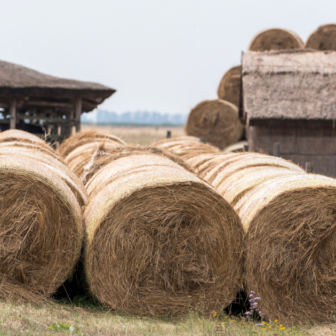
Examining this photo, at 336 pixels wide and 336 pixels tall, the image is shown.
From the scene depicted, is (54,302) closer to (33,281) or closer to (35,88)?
(33,281)

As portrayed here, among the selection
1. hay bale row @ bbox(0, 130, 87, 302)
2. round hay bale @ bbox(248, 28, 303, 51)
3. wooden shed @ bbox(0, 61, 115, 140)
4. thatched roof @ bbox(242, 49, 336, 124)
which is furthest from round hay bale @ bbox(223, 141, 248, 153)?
hay bale row @ bbox(0, 130, 87, 302)

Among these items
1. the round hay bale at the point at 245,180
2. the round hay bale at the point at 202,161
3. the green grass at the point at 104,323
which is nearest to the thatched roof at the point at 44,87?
the round hay bale at the point at 202,161

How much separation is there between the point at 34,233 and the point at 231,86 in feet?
51.7

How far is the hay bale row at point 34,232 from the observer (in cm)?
467

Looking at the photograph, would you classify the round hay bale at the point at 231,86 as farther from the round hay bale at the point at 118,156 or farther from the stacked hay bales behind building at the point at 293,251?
the stacked hay bales behind building at the point at 293,251

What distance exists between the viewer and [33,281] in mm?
4727

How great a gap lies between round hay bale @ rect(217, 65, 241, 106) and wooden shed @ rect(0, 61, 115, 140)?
16.8 ft

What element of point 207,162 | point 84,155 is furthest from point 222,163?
point 84,155

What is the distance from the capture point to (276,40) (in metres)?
19.1

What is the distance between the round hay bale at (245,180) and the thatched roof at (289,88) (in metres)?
5.90

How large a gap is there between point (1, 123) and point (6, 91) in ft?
6.68

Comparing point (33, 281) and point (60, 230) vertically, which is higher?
point (60, 230)

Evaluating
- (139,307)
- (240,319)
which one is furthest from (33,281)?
(240,319)

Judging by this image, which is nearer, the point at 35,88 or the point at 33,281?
the point at 33,281
